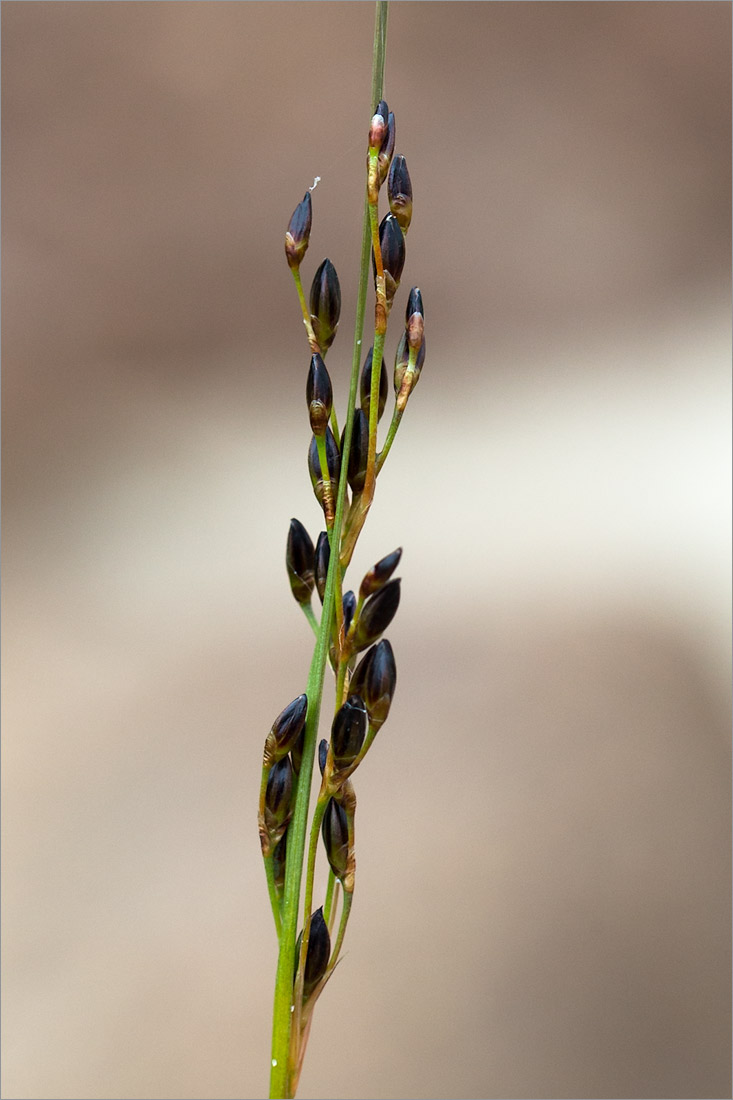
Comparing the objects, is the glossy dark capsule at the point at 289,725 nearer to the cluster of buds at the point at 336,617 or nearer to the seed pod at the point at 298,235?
the cluster of buds at the point at 336,617

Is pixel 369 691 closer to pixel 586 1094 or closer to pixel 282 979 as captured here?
pixel 282 979

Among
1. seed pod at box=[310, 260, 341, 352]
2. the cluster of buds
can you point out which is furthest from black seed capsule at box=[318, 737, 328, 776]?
seed pod at box=[310, 260, 341, 352]

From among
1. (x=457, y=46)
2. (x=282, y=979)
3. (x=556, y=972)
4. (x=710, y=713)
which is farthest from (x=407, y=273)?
(x=282, y=979)

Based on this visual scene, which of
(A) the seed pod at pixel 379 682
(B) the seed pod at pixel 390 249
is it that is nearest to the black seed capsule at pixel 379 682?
(A) the seed pod at pixel 379 682

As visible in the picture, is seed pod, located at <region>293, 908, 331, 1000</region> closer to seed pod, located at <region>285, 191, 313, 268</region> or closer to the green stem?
the green stem

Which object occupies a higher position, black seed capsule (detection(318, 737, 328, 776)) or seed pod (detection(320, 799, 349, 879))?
black seed capsule (detection(318, 737, 328, 776))

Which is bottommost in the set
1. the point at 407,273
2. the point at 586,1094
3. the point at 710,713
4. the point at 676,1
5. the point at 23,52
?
the point at 586,1094

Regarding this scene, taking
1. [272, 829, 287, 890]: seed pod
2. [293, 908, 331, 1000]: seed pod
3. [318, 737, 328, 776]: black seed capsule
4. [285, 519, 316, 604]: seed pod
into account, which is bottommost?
[293, 908, 331, 1000]: seed pod
